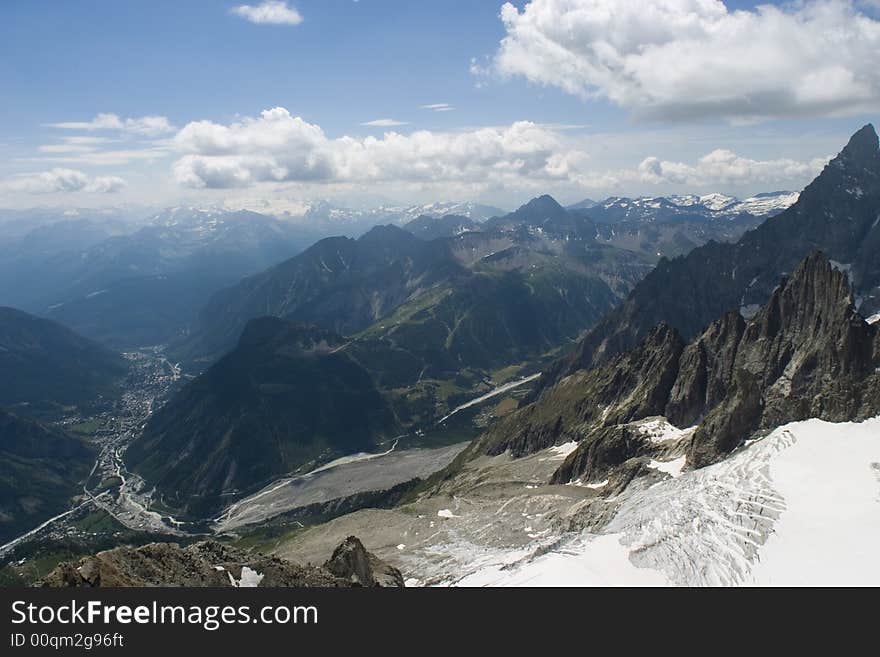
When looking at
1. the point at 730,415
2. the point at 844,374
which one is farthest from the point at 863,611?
the point at 844,374

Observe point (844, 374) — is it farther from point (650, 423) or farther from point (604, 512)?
point (604, 512)

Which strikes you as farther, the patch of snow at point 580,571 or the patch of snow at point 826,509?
the patch of snow at point 580,571

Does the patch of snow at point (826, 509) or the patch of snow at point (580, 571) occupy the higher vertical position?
the patch of snow at point (826, 509)

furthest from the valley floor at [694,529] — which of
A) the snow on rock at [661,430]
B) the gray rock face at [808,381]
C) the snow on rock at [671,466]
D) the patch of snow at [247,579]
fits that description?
the patch of snow at [247,579]

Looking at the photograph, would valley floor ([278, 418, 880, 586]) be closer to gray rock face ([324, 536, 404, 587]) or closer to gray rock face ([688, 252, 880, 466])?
gray rock face ([688, 252, 880, 466])

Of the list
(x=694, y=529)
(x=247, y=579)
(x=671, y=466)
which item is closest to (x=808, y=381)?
(x=671, y=466)

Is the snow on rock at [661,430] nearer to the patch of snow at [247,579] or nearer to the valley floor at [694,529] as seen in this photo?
the valley floor at [694,529]
